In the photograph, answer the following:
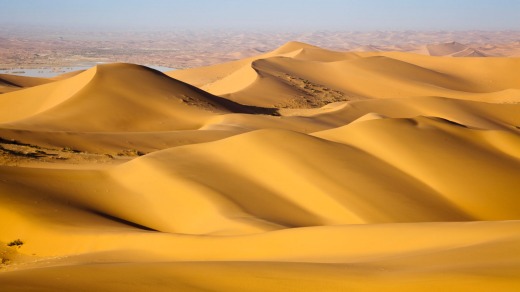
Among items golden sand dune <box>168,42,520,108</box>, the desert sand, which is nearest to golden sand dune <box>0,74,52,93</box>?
golden sand dune <box>168,42,520,108</box>

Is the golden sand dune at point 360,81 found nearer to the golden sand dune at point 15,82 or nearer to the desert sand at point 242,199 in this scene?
the desert sand at point 242,199

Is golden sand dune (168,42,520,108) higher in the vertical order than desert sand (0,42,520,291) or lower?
lower

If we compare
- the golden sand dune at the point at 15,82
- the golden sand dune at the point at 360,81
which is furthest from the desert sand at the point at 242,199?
the golden sand dune at the point at 15,82

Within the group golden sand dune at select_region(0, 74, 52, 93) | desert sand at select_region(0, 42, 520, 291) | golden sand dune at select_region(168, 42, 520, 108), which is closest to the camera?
desert sand at select_region(0, 42, 520, 291)

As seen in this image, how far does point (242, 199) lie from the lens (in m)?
10.5

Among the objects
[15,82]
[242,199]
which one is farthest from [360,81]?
[242,199]

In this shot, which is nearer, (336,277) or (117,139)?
(336,277)

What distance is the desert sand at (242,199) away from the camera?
4.56 meters

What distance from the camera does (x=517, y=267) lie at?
4.41 meters

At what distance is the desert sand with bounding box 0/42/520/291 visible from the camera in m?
4.56

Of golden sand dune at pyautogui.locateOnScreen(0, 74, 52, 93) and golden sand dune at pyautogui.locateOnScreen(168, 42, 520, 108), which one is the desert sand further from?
golden sand dune at pyautogui.locateOnScreen(0, 74, 52, 93)

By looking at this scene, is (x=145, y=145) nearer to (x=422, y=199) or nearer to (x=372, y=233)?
(x=422, y=199)

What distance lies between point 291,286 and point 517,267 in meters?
1.78

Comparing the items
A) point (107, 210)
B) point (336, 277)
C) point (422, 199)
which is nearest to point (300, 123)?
point (422, 199)
